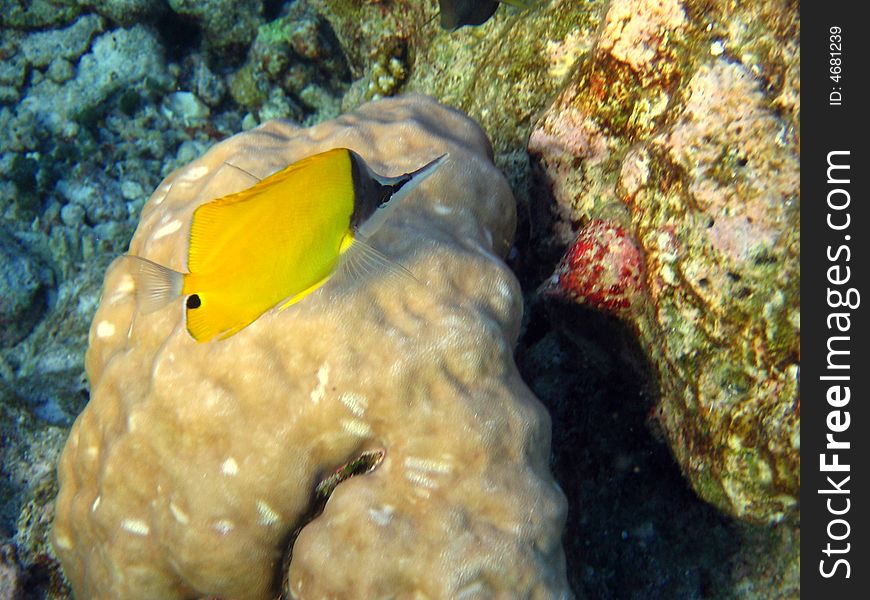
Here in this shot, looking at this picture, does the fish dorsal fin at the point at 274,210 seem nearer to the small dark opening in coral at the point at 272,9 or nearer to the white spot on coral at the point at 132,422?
the white spot on coral at the point at 132,422

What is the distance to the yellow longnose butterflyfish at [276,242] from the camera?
181 centimetres

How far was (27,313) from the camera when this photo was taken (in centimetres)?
544

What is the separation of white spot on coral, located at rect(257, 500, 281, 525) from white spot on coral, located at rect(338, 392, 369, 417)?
1.77ft

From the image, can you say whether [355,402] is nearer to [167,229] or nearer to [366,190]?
[366,190]

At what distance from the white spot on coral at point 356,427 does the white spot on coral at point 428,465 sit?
0.67 feet

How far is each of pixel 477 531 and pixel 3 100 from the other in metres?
7.49

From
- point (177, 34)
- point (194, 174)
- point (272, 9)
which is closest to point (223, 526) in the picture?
point (194, 174)

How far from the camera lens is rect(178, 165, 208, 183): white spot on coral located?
125 inches

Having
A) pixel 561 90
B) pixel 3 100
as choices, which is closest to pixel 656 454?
pixel 561 90

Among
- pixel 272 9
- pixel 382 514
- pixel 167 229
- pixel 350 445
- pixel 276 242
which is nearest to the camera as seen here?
pixel 276 242

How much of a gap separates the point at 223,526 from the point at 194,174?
183cm

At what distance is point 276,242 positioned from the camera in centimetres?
182

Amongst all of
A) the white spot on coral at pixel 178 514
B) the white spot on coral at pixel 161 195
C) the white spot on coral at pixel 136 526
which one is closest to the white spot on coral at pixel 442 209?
the white spot on coral at pixel 161 195
